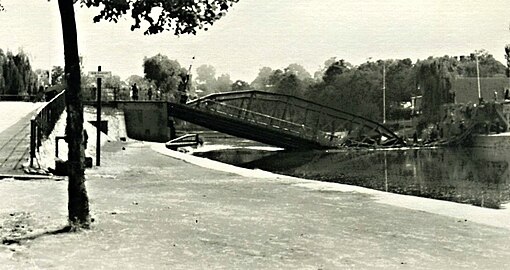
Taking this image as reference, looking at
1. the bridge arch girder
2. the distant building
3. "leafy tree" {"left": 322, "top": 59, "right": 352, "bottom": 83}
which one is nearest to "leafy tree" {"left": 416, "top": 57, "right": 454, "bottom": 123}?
the distant building

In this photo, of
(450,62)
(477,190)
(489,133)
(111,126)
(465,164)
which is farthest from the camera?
(450,62)

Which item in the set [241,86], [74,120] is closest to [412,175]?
[74,120]

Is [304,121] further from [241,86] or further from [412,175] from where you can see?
[241,86]

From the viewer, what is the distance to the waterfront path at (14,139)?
669 inches

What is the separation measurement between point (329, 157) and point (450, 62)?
62.7 metres

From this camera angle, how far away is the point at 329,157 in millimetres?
45469

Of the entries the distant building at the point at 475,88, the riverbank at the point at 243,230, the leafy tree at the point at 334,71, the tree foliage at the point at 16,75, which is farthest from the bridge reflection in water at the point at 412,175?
the leafy tree at the point at 334,71

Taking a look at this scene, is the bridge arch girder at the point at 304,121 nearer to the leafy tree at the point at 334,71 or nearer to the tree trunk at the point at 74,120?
the tree trunk at the point at 74,120

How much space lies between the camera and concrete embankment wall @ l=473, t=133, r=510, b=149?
68.0 meters

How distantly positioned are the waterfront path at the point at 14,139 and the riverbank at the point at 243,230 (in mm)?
2160

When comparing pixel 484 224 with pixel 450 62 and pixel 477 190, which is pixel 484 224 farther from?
pixel 450 62

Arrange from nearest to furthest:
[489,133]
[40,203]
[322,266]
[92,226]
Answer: [322,266] → [92,226] → [40,203] → [489,133]

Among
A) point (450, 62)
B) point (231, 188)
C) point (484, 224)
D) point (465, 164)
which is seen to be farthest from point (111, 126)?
point (450, 62)

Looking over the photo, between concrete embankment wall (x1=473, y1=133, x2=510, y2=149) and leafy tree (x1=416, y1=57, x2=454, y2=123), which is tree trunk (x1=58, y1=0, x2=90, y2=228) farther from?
leafy tree (x1=416, y1=57, x2=454, y2=123)
